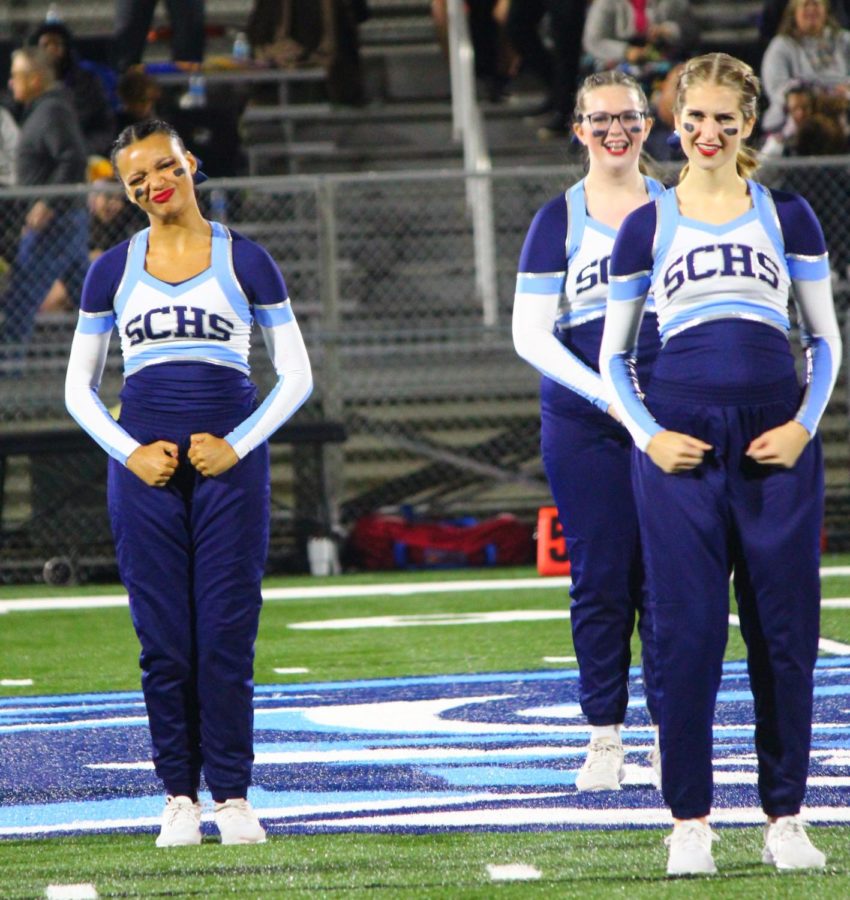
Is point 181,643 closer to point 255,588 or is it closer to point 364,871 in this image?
point 255,588

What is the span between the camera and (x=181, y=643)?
446 cm

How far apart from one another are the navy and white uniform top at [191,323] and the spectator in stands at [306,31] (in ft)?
35.7

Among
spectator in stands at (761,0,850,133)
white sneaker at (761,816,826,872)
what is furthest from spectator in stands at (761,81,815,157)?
white sneaker at (761,816,826,872)

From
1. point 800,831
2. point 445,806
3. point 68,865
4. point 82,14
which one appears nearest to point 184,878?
point 68,865

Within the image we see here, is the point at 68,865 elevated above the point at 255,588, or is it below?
below

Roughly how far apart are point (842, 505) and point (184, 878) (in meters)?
9.15

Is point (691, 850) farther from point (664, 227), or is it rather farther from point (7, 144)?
point (7, 144)

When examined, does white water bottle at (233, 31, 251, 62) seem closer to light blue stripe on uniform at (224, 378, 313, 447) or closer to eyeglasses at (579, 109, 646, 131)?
eyeglasses at (579, 109, 646, 131)

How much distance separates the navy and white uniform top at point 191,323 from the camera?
4492 millimetres

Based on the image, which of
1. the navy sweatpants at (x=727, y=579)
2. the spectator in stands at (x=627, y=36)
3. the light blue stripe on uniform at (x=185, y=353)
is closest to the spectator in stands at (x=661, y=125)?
the spectator in stands at (x=627, y=36)

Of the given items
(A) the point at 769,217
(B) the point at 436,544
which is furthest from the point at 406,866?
(B) the point at 436,544

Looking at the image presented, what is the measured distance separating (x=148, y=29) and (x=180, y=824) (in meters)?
11.1

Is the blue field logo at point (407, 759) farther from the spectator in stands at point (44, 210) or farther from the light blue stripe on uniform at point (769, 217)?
the spectator in stands at point (44, 210)

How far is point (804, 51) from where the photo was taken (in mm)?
13500
